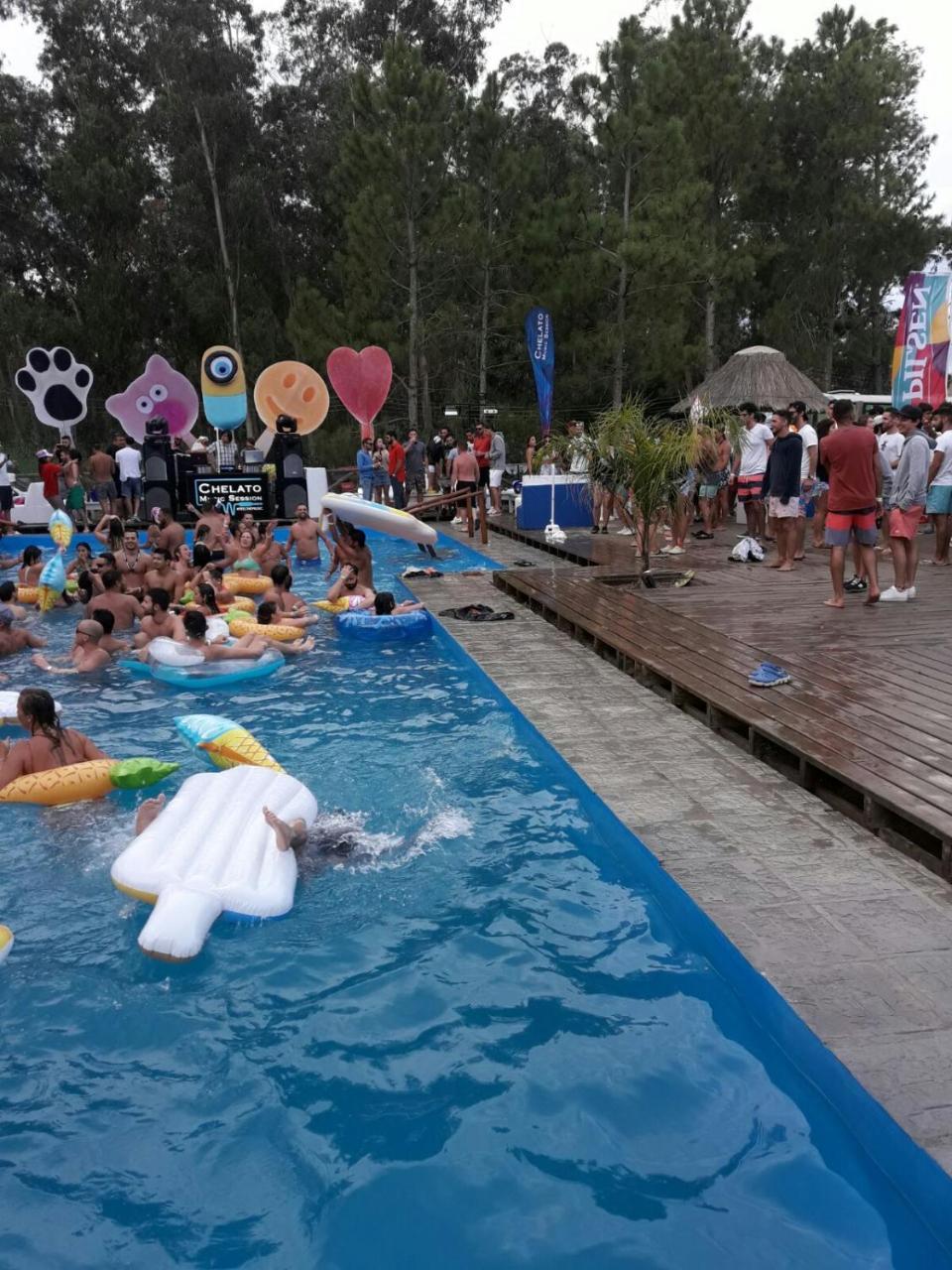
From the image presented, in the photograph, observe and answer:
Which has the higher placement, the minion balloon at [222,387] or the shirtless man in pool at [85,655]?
the minion balloon at [222,387]

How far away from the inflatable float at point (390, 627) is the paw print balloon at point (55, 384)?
1179 centimetres

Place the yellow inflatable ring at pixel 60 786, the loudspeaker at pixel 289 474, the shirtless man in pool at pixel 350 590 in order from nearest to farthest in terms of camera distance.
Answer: the yellow inflatable ring at pixel 60 786 < the shirtless man in pool at pixel 350 590 < the loudspeaker at pixel 289 474

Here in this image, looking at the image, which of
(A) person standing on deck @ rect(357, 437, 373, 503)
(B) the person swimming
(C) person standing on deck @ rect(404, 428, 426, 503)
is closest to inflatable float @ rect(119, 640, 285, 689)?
(B) the person swimming

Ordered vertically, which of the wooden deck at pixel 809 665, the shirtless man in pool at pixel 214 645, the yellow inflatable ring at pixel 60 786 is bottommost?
the yellow inflatable ring at pixel 60 786

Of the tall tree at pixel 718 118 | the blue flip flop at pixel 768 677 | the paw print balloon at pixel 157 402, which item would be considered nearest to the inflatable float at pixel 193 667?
the blue flip flop at pixel 768 677

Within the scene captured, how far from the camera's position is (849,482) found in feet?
22.6

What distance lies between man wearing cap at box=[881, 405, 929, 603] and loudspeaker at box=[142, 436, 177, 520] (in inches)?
495

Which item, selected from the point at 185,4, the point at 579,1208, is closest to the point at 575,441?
the point at 579,1208

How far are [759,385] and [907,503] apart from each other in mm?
9865

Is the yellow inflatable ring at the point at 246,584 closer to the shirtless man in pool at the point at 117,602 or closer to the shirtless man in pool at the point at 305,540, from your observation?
the shirtless man in pool at the point at 117,602

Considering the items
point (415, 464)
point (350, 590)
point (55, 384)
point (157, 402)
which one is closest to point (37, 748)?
point (350, 590)

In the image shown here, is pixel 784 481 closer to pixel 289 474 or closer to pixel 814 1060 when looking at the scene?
pixel 814 1060

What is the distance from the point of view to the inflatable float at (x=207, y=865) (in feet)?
11.9

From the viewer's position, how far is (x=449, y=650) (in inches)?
315
